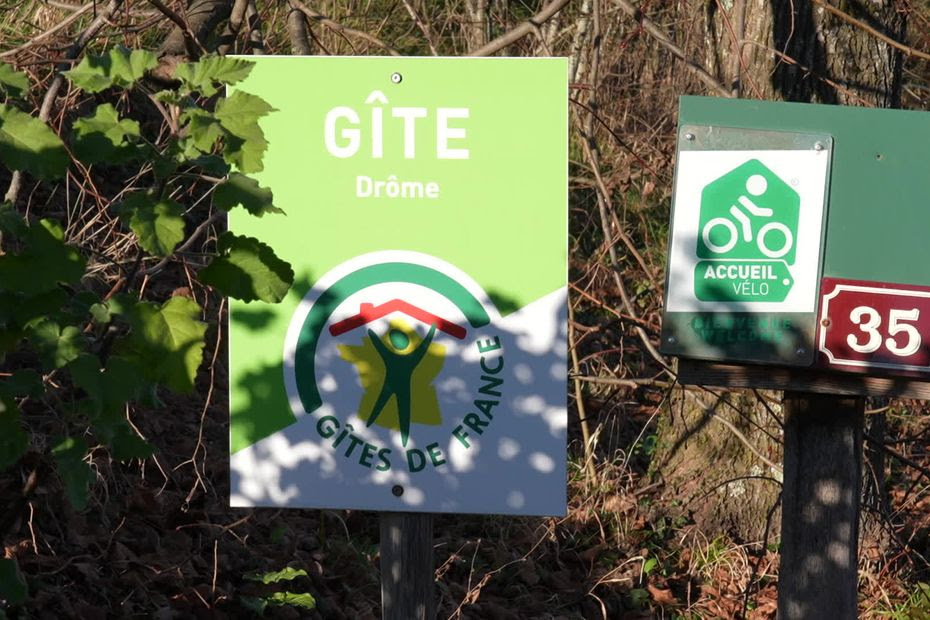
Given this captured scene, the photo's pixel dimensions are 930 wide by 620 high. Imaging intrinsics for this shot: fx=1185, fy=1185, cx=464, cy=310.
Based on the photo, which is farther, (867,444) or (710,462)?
(710,462)

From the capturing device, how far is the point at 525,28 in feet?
14.8

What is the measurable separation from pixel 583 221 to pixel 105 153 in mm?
6130

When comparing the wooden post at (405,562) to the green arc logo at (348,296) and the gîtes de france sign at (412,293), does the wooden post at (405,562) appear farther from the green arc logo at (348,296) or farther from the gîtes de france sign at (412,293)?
the green arc logo at (348,296)

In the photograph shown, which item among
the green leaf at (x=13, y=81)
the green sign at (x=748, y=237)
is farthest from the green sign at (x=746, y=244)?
the green leaf at (x=13, y=81)

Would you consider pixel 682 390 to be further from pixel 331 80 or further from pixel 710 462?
pixel 331 80

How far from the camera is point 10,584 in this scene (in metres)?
2.47

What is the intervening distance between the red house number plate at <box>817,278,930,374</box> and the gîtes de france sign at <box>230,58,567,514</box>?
27.5 inches

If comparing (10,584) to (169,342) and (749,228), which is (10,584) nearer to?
(169,342)

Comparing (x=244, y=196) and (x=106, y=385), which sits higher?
(x=244, y=196)

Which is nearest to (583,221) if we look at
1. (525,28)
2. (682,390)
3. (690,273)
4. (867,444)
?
(682,390)

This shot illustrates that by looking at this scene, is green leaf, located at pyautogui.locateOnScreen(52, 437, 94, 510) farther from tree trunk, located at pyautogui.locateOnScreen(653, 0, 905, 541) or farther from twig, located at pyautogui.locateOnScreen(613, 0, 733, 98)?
tree trunk, located at pyautogui.locateOnScreen(653, 0, 905, 541)

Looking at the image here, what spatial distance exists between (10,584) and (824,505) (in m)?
1.98

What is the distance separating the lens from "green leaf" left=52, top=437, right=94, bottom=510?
2.25m

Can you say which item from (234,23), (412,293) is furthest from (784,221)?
(234,23)
